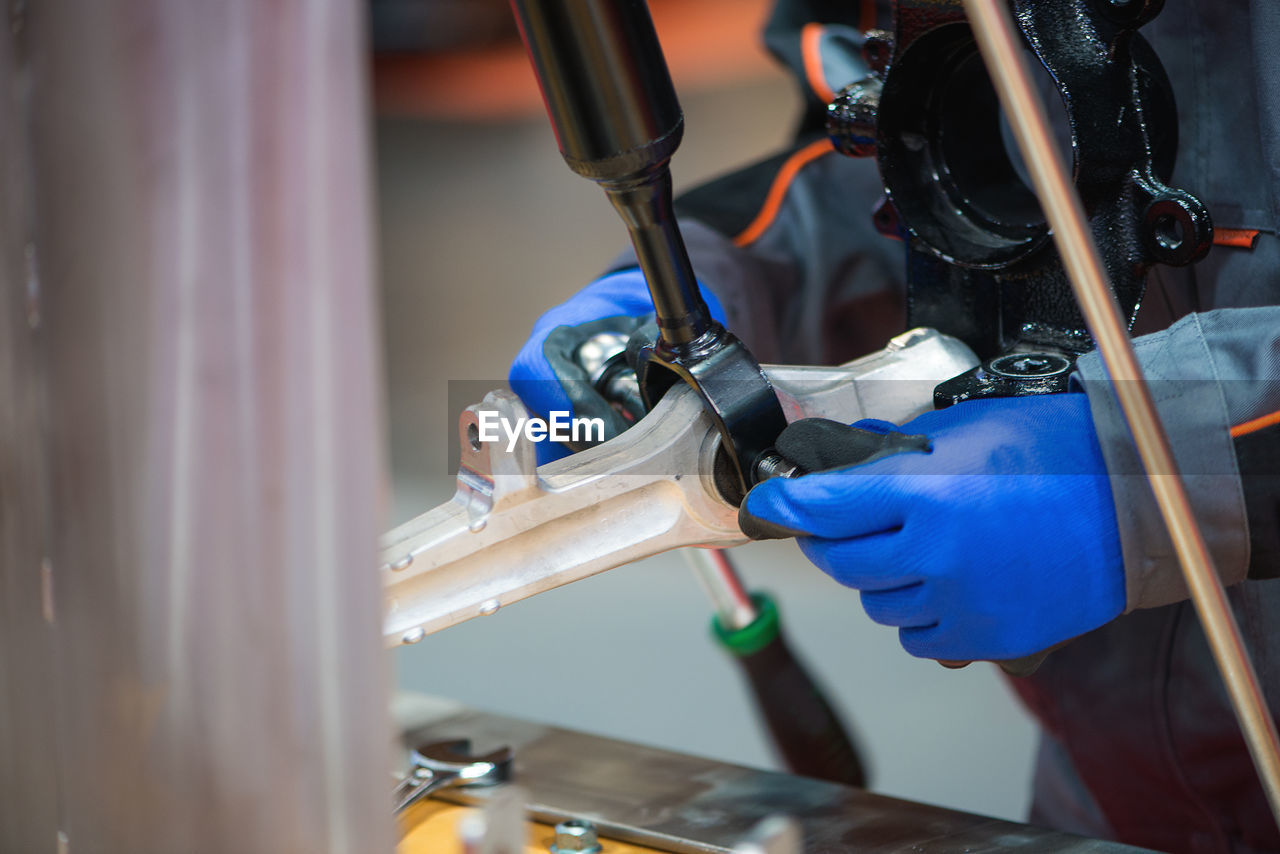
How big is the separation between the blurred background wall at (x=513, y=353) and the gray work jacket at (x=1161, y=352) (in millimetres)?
257

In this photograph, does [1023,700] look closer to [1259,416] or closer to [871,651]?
[1259,416]

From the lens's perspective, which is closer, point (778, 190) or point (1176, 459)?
point (1176, 459)

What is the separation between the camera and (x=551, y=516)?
41 cm

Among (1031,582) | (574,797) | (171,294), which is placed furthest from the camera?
(574,797)

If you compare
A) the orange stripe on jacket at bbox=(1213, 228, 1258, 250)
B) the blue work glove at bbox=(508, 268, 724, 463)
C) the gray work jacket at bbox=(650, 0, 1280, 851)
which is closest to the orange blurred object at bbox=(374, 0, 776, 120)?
the gray work jacket at bbox=(650, 0, 1280, 851)

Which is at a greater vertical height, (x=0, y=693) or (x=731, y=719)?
(x=0, y=693)

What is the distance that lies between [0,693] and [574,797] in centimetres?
31

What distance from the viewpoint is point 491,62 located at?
3006 millimetres

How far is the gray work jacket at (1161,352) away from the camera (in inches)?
17.0

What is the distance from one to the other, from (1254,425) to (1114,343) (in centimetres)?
15

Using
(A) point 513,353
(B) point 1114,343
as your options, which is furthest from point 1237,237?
(A) point 513,353

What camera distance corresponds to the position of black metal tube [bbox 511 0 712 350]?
35cm

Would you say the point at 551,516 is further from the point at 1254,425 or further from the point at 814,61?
the point at 814,61

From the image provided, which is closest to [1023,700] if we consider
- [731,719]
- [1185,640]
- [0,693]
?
[1185,640]
